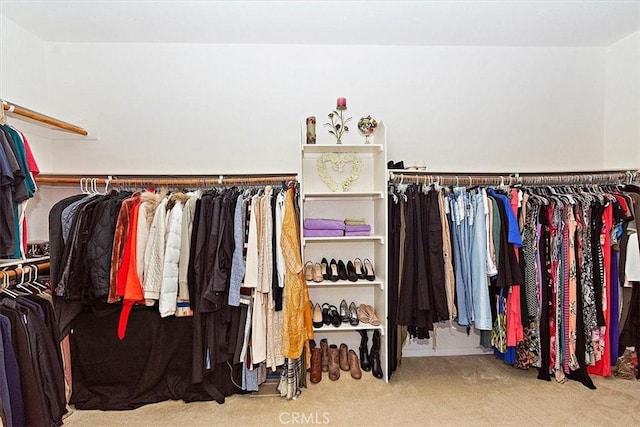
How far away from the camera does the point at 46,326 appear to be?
1693 millimetres

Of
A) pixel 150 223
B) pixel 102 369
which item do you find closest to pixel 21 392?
pixel 102 369

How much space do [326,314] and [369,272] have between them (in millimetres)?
470

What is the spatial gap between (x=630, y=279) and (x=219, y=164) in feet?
10.4

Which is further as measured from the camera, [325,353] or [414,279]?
[325,353]

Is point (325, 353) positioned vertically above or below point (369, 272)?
below

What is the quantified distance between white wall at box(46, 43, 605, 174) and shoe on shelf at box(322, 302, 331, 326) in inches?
46.5

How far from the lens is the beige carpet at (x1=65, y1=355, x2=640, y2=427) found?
1830 millimetres

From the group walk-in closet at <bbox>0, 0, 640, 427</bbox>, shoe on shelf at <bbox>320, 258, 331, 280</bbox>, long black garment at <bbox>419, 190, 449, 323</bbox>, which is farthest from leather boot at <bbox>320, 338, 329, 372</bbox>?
long black garment at <bbox>419, 190, 449, 323</bbox>

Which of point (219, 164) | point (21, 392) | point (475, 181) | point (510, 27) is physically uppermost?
point (510, 27)

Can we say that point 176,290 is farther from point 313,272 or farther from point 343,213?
point 343,213

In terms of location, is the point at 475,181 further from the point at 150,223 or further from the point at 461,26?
the point at 150,223

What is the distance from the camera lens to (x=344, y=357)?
242 centimetres

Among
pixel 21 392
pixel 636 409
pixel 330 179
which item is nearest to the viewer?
pixel 21 392

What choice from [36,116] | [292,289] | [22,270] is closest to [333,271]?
[292,289]
